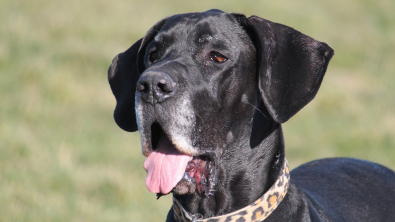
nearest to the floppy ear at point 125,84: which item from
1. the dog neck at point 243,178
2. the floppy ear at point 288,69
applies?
the dog neck at point 243,178

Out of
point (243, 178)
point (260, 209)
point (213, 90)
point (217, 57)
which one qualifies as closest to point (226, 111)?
point (213, 90)

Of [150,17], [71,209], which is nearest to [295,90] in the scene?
[71,209]

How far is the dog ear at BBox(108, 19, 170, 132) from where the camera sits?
11.4 ft

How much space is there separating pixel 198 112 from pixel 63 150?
4.11 m

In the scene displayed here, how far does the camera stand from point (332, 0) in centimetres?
1576

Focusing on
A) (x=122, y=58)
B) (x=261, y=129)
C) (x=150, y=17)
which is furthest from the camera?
(x=150, y=17)

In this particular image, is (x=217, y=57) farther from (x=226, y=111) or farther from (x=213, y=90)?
(x=226, y=111)

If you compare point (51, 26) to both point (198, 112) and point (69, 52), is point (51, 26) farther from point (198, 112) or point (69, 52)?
point (198, 112)

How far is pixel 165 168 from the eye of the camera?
2.82 m

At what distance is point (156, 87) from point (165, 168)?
0.49 metres

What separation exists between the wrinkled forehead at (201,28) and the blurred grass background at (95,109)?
2.63 m

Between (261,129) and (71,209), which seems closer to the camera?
(261,129)

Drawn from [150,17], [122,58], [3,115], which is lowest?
[122,58]

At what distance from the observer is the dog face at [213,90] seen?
2727mm
